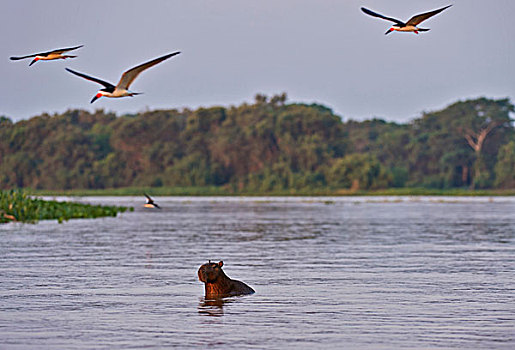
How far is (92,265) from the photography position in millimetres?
18562

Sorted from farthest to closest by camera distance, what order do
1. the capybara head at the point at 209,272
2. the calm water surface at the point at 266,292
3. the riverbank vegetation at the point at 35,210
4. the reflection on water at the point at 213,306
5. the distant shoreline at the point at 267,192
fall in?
1. the distant shoreline at the point at 267,192
2. the riverbank vegetation at the point at 35,210
3. the capybara head at the point at 209,272
4. the reflection on water at the point at 213,306
5. the calm water surface at the point at 266,292

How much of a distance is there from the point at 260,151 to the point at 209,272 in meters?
80.6

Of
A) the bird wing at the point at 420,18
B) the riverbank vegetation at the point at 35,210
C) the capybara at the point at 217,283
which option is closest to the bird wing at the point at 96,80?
the capybara at the point at 217,283

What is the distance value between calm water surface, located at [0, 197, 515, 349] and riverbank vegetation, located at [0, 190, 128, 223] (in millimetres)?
8292

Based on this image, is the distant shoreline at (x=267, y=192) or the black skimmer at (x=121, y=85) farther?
the distant shoreline at (x=267, y=192)

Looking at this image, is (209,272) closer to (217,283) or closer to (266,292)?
(217,283)

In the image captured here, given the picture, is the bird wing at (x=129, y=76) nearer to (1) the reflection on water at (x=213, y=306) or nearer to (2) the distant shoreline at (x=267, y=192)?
(1) the reflection on water at (x=213, y=306)

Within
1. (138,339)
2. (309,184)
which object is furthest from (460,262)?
(309,184)

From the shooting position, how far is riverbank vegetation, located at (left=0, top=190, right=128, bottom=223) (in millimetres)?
35778

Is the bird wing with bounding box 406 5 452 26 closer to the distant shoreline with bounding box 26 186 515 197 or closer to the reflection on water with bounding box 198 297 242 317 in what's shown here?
the reflection on water with bounding box 198 297 242 317

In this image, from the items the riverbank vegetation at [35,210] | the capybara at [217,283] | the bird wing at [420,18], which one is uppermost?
the bird wing at [420,18]

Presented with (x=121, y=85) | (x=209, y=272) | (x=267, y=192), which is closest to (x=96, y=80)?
(x=121, y=85)

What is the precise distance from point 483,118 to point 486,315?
8276cm

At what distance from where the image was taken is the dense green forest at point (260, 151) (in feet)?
288
